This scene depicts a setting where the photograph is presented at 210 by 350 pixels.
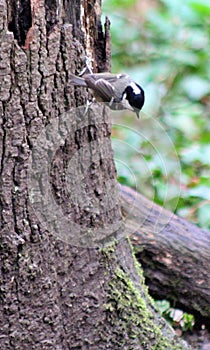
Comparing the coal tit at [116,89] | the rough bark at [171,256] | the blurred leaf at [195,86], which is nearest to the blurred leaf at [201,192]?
the rough bark at [171,256]

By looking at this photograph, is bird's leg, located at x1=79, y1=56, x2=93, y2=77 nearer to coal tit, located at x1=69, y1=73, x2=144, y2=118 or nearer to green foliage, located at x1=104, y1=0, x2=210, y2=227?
coal tit, located at x1=69, y1=73, x2=144, y2=118

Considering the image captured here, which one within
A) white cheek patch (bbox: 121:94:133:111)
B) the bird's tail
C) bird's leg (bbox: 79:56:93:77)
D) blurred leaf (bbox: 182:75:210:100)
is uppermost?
blurred leaf (bbox: 182:75:210:100)

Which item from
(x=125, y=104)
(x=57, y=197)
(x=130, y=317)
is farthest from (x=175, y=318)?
(x=125, y=104)

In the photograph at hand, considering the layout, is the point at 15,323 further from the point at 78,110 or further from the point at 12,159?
the point at 78,110

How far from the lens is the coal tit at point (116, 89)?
1949 mm

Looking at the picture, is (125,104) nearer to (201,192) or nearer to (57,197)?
(57,197)

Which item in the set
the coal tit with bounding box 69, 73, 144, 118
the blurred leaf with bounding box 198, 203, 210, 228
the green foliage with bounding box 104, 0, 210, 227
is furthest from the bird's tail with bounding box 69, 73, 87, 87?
the green foliage with bounding box 104, 0, 210, 227

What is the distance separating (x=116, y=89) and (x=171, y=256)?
39.7 inches

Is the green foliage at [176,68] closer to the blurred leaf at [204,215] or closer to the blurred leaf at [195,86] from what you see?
the blurred leaf at [195,86]

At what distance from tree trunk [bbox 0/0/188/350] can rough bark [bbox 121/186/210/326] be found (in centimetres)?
45

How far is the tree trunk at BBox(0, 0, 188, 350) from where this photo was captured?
191cm

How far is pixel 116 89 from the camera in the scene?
1.95 metres

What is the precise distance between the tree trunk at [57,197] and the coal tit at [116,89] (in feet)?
0.26

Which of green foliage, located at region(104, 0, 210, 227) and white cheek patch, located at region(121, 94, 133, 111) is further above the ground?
green foliage, located at region(104, 0, 210, 227)
